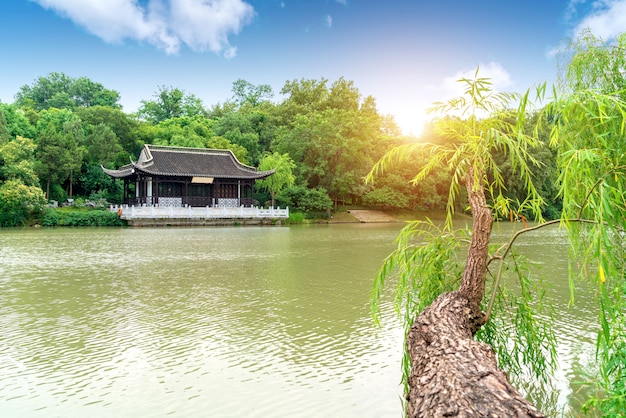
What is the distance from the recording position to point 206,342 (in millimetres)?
5273

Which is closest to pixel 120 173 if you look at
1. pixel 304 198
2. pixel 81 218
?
pixel 81 218

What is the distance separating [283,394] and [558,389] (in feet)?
7.20

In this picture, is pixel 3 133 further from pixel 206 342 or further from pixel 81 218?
pixel 206 342

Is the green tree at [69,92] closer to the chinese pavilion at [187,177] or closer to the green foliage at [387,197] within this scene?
the chinese pavilion at [187,177]

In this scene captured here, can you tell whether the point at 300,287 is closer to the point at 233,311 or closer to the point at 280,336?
the point at 233,311

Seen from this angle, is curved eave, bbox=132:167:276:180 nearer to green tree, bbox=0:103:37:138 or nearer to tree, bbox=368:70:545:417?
green tree, bbox=0:103:37:138

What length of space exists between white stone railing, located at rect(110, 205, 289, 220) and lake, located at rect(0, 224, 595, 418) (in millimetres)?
14642

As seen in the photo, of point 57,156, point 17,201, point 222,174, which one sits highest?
point 57,156

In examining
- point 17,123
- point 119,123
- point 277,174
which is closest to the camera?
point 17,123

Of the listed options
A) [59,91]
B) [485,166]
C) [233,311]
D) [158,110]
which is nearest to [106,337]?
[233,311]

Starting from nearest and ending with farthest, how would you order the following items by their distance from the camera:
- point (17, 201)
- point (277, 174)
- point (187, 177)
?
point (17, 201) → point (187, 177) → point (277, 174)

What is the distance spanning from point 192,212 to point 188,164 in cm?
410

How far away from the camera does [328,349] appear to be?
5.06m

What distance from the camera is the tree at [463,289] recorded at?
2.18 m
